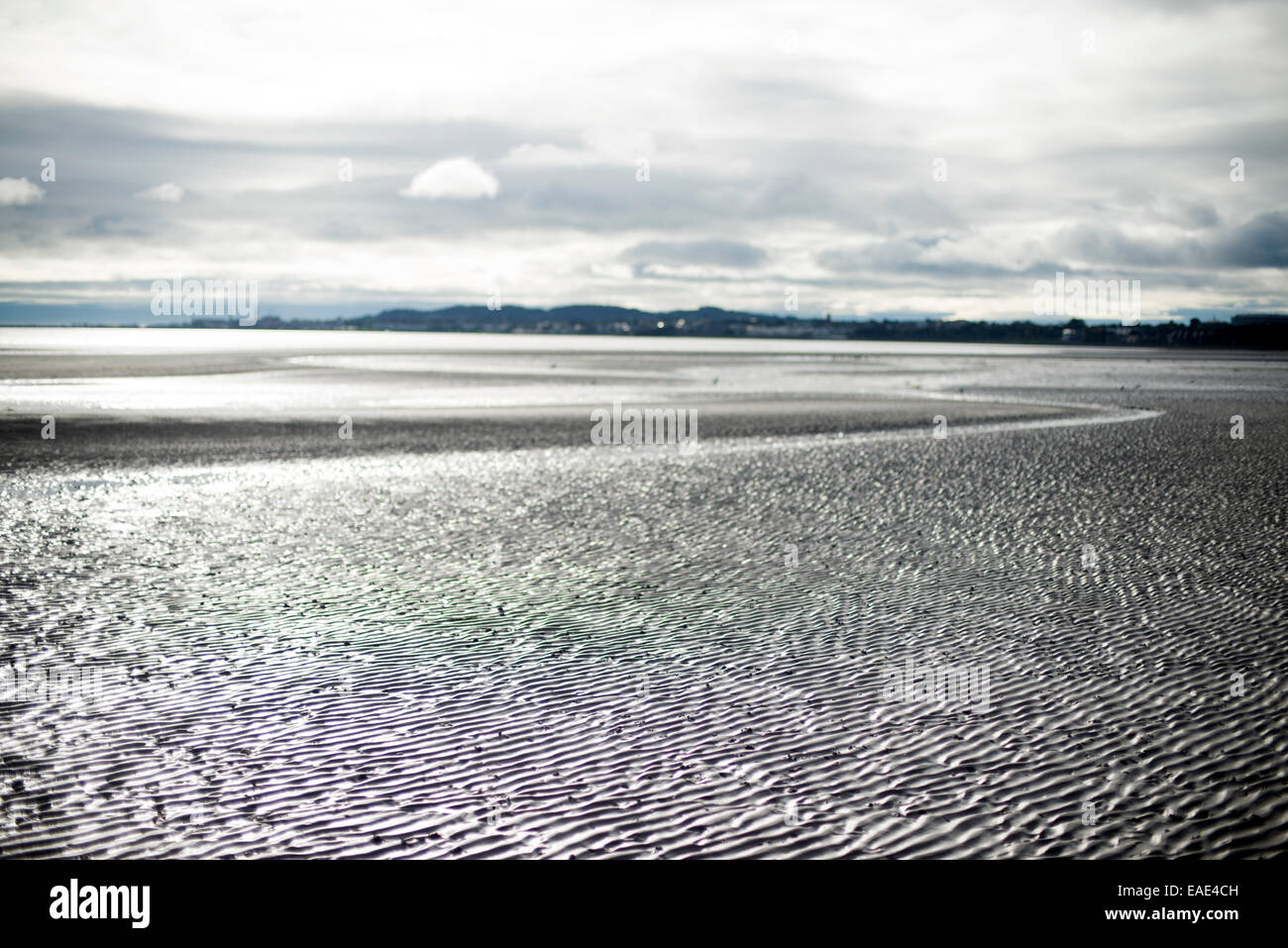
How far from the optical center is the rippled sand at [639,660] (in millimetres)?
6477

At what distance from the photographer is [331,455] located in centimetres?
2362

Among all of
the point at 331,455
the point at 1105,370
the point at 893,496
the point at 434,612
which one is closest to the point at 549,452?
the point at 331,455

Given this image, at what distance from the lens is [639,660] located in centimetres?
955

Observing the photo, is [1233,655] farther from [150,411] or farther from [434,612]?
[150,411]

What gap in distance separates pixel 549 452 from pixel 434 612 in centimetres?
1370

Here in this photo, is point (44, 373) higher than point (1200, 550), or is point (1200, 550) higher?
point (44, 373)

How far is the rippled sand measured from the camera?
6477 millimetres

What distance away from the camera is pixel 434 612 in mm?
11055
